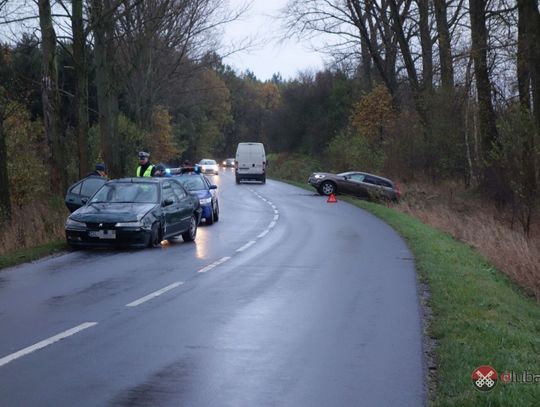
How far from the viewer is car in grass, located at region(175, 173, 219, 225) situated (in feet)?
80.0

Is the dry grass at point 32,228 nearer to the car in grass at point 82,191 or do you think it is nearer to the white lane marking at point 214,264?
the car in grass at point 82,191

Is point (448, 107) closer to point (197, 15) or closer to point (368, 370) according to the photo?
point (197, 15)

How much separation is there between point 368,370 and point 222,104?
109 meters

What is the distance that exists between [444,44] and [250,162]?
23.0 meters

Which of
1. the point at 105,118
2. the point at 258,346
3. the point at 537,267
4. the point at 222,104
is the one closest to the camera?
the point at 258,346

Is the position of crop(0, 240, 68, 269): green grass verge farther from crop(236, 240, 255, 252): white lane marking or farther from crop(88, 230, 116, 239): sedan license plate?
crop(236, 240, 255, 252): white lane marking

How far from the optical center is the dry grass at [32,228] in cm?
1770

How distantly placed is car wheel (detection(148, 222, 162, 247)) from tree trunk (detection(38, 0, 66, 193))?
774cm

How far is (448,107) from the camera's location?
38219 mm

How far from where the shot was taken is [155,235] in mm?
17719

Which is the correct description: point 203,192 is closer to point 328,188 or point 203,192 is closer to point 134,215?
point 134,215

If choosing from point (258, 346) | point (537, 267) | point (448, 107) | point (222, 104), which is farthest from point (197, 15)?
point (222, 104)

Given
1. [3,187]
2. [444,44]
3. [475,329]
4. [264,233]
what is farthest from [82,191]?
Answer: [444,44]

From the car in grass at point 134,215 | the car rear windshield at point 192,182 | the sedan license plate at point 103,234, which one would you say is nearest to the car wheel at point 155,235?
the car in grass at point 134,215
